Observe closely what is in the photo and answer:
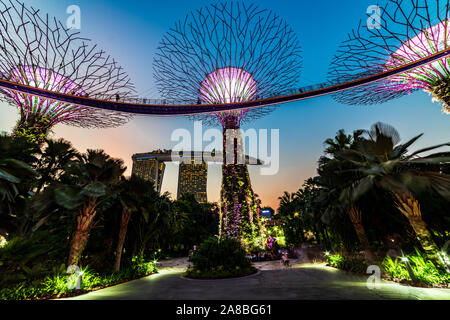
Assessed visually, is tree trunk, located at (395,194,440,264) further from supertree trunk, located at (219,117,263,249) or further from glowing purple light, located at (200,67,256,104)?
glowing purple light, located at (200,67,256,104)

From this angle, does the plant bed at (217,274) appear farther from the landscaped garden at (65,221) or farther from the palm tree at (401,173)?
the palm tree at (401,173)

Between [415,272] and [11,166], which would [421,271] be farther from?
[11,166]

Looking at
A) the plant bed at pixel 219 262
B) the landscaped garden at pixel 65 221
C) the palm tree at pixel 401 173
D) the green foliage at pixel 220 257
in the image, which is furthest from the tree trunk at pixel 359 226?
the landscaped garden at pixel 65 221

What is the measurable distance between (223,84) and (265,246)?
54.1 feet

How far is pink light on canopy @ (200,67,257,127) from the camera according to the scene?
1942 centimetres

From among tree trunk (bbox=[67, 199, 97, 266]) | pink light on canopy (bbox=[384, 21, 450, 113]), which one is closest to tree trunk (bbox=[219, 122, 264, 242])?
tree trunk (bbox=[67, 199, 97, 266])

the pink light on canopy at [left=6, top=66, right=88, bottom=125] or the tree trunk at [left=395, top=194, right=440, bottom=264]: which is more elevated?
the pink light on canopy at [left=6, top=66, right=88, bottom=125]

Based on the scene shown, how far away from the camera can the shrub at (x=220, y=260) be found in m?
11.6

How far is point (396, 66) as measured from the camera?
48.7 ft

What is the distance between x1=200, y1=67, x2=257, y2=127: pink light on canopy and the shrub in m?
12.9

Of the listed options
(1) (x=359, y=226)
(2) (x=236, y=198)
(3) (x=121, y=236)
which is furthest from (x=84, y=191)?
(1) (x=359, y=226)

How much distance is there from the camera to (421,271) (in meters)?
7.79
